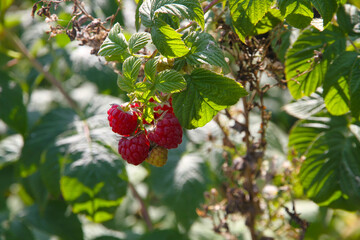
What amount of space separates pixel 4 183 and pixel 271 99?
1267 millimetres

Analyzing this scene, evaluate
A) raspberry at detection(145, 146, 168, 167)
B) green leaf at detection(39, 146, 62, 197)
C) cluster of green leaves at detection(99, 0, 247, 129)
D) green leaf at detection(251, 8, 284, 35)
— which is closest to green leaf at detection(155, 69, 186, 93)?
cluster of green leaves at detection(99, 0, 247, 129)

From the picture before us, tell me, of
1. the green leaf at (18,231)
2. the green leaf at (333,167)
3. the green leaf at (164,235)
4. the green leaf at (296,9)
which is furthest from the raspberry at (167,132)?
the green leaf at (18,231)

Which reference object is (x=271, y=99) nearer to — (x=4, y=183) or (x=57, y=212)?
(x=57, y=212)

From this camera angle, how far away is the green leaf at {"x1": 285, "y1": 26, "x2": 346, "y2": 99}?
2.68 ft

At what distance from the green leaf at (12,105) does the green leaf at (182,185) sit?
0.53m

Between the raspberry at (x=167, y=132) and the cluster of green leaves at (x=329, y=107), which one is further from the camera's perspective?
the cluster of green leaves at (x=329, y=107)

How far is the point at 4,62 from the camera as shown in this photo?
1.54 m

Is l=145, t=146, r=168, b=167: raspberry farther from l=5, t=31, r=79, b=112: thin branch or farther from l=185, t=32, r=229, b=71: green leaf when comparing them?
l=5, t=31, r=79, b=112: thin branch

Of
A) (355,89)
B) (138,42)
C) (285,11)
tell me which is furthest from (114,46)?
(355,89)

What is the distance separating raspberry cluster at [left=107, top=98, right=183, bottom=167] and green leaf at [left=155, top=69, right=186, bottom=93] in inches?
2.0

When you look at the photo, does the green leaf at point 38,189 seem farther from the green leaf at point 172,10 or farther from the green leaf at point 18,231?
the green leaf at point 172,10

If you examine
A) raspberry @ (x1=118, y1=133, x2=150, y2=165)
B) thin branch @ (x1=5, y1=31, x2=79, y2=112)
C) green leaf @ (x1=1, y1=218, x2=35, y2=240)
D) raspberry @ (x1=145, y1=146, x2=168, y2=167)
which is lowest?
green leaf @ (x1=1, y1=218, x2=35, y2=240)

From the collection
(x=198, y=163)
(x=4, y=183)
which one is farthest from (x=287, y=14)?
(x=4, y=183)

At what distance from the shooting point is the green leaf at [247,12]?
2.02ft
